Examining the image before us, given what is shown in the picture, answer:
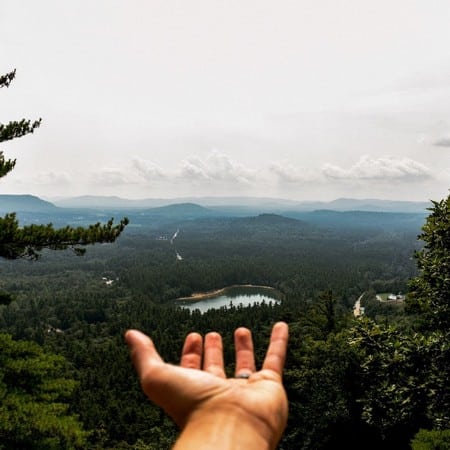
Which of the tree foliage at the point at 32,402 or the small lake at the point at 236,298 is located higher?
the tree foliage at the point at 32,402

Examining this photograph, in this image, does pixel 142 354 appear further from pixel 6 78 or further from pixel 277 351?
pixel 6 78

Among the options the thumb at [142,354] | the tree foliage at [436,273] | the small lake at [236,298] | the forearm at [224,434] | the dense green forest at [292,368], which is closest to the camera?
the forearm at [224,434]

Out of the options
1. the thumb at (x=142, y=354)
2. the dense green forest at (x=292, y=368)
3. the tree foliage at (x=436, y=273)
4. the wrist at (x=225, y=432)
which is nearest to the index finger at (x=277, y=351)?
the wrist at (x=225, y=432)

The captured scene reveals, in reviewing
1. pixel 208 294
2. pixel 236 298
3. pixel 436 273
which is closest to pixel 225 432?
pixel 436 273

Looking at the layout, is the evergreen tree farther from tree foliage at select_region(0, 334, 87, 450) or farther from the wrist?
the wrist

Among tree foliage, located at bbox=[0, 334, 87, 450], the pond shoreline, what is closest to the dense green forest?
tree foliage, located at bbox=[0, 334, 87, 450]

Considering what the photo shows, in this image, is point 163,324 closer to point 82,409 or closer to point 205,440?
point 82,409

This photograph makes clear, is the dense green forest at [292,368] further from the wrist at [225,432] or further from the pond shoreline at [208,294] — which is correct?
the pond shoreline at [208,294]

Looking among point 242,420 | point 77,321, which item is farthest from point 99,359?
point 242,420

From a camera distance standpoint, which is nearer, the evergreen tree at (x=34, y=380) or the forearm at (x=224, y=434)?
the forearm at (x=224, y=434)
